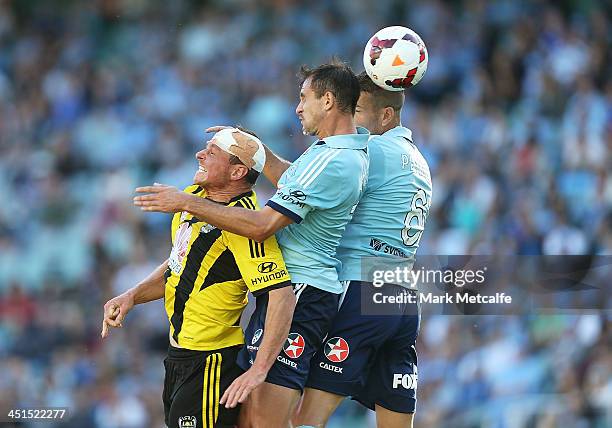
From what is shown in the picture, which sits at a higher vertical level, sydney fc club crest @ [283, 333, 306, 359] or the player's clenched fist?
the player's clenched fist

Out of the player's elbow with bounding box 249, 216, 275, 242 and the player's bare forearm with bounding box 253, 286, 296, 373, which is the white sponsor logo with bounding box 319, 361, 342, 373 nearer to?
the player's bare forearm with bounding box 253, 286, 296, 373

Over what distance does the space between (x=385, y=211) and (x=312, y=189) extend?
72 centimetres

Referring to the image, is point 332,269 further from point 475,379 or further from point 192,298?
point 475,379

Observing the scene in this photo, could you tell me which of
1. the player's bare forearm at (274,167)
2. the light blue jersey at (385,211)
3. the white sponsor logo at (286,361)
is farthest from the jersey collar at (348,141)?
the white sponsor logo at (286,361)

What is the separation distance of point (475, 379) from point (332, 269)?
582 cm

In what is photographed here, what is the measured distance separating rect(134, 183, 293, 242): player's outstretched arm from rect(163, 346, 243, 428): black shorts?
0.76 meters

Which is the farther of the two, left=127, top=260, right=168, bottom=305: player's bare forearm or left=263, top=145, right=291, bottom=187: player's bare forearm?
left=263, top=145, right=291, bottom=187: player's bare forearm

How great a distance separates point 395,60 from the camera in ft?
22.4

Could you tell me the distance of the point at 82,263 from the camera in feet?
50.8

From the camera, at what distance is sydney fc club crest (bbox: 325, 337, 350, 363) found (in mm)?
6527

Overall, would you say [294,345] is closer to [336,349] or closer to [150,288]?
[336,349]

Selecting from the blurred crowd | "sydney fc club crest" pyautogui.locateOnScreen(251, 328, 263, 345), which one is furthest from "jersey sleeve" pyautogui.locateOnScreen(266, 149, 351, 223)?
the blurred crowd

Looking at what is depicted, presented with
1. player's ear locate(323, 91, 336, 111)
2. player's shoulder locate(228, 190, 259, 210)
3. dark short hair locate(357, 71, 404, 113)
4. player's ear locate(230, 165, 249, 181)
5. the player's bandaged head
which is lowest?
player's shoulder locate(228, 190, 259, 210)

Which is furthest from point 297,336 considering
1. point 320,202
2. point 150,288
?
point 150,288
